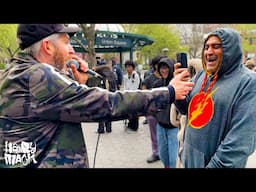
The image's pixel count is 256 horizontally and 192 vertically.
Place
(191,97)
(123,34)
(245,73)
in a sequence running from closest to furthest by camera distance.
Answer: (245,73)
(191,97)
(123,34)

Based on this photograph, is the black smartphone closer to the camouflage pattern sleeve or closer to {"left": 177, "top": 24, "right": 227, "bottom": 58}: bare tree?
the camouflage pattern sleeve

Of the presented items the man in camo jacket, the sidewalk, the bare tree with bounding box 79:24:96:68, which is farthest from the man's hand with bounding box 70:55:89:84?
the bare tree with bounding box 79:24:96:68

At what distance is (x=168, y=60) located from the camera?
15.3 ft

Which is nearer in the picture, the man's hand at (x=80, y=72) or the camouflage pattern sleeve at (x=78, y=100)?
the camouflage pattern sleeve at (x=78, y=100)

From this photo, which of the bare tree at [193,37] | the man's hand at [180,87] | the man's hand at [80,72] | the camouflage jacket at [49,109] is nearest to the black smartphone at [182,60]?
the man's hand at [180,87]

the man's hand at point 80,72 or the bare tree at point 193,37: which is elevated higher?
the bare tree at point 193,37

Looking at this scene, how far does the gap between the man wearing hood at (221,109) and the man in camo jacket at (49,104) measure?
22.8 inches

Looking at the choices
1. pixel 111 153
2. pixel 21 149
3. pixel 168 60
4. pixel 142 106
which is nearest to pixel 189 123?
pixel 142 106

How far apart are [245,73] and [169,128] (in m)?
2.27

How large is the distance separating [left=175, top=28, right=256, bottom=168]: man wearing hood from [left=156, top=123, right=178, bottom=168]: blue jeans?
1.85 m

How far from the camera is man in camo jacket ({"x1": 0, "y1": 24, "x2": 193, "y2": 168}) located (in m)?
1.44

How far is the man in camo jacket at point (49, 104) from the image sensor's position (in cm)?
144

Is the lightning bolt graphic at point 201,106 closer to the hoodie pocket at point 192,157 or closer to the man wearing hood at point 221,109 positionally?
the man wearing hood at point 221,109

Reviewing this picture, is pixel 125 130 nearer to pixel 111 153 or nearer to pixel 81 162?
pixel 111 153
